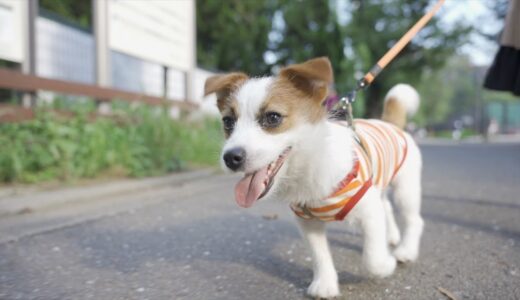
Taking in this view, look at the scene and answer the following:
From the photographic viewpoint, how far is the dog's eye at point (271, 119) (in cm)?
237

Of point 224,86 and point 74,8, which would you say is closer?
point 224,86

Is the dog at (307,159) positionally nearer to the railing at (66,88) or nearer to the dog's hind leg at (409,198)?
the dog's hind leg at (409,198)

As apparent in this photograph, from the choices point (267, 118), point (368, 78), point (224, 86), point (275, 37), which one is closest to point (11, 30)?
point (224, 86)

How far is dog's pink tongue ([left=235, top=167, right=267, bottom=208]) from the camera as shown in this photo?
2217 millimetres

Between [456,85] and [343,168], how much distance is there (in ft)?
253

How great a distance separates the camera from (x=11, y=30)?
602 centimetres

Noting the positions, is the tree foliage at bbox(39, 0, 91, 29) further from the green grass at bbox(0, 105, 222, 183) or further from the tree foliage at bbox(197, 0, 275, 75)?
the green grass at bbox(0, 105, 222, 183)

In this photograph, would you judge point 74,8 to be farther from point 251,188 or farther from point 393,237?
point 251,188

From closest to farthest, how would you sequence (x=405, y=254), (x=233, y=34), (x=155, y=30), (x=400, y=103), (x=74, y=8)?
(x=405, y=254), (x=400, y=103), (x=155, y=30), (x=74, y=8), (x=233, y=34)

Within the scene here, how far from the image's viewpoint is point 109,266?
304cm

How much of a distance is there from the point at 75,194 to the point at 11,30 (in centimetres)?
258

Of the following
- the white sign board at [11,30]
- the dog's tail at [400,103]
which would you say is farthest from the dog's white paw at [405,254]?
the white sign board at [11,30]

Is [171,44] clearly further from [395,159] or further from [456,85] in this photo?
[456,85]

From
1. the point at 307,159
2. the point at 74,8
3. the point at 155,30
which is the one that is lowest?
the point at 307,159
